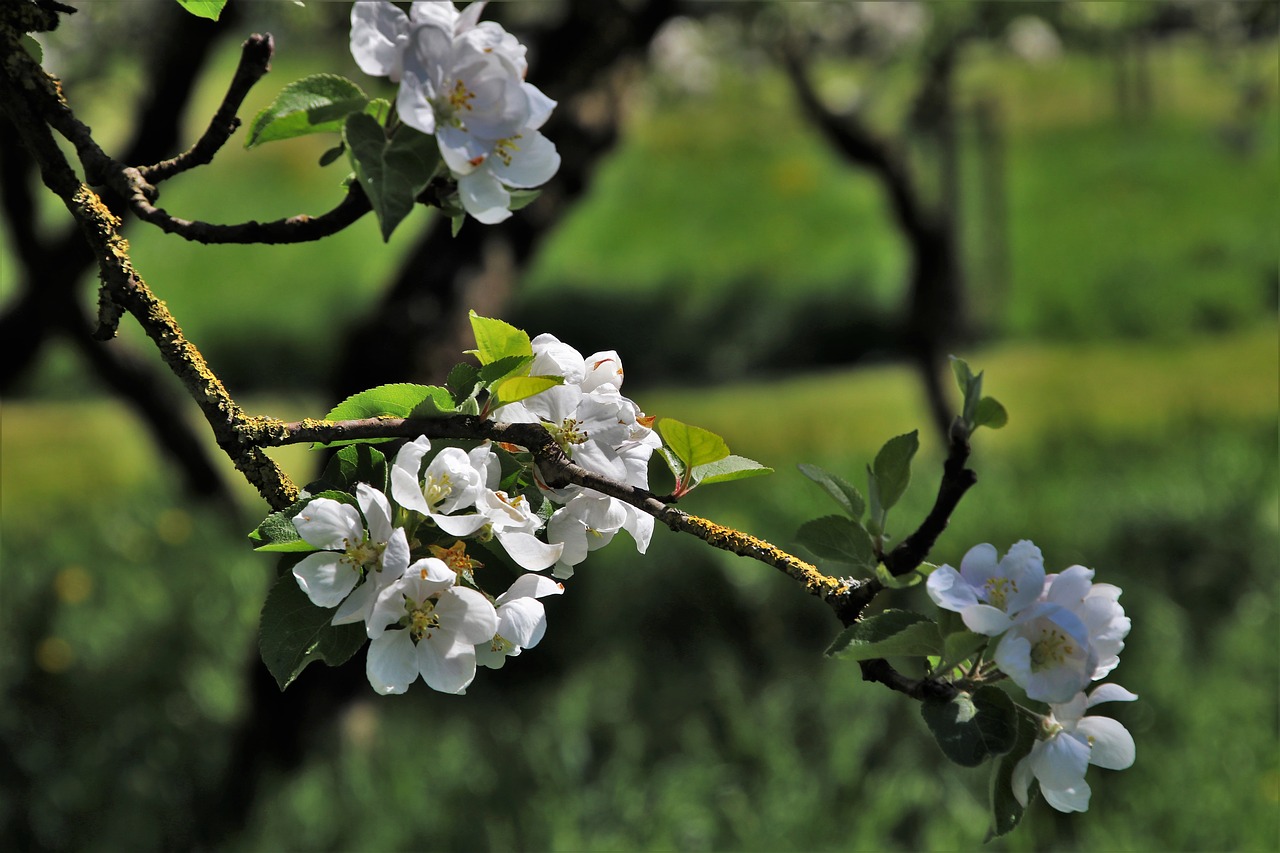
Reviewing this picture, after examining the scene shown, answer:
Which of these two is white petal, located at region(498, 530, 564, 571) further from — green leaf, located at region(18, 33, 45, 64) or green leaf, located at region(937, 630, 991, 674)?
green leaf, located at region(18, 33, 45, 64)

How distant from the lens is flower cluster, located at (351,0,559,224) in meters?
0.58

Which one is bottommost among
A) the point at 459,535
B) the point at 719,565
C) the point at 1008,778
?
the point at 719,565

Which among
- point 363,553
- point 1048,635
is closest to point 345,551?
point 363,553

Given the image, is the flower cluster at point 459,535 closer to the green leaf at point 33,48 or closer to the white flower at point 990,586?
the white flower at point 990,586

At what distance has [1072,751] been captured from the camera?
594 millimetres

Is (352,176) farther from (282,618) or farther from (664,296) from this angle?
(664,296)

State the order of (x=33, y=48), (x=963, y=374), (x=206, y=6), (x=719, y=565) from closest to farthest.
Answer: (x=963, y=374), (x=206, y=6), (x=33, y=48), (x=719, y=565)

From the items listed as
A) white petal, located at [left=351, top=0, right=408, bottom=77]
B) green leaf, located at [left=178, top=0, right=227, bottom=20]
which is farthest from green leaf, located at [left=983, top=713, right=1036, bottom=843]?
green leaf, located at [left=178, top=0, right=227, bottom=20]

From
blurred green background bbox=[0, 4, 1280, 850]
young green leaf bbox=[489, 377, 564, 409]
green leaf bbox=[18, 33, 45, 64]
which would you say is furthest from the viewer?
blurred green background bbox=[0, 4, 1280, 850]

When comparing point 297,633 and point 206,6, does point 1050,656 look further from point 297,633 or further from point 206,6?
point 206,6

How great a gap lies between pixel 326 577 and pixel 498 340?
157 mm

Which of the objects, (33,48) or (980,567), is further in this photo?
(33,48)

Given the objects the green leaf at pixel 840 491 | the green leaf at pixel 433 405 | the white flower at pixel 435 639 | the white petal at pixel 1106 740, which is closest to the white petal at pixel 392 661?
the white flower at pixel 435 639

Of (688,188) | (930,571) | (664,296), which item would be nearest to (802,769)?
(930,571)
